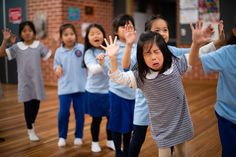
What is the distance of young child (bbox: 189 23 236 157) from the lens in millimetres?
1497

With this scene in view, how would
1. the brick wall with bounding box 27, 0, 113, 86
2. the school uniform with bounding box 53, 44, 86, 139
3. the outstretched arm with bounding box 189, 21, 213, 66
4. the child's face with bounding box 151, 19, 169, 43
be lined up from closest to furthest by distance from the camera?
the outstretched arm with bounding box 189, 21, 213, 66
the child's face with bounding box 151, 19, 169, 43
the school uniform with bounding box 53, 44, 86, 139
the brick wall with bounding box 27, 0, 113, 86

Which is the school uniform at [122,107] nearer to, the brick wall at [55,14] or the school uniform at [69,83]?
the school uniform at [69,83]

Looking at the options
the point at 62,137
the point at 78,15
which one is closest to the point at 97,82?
the point at 62,137

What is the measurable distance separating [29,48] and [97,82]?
758mm

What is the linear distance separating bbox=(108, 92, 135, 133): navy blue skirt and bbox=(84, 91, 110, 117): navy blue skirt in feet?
1.31

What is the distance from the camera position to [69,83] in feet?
8.70

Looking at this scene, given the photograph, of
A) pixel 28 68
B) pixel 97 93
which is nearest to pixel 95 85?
pixel 97 93

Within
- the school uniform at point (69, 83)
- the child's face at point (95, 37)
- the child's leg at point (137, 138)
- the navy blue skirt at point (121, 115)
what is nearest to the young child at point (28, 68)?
the school uniform at point (69, 83)

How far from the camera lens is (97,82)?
2479 mm

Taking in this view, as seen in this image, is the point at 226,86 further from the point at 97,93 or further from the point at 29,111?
the point at 29,111

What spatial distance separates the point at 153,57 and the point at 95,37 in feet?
3.28

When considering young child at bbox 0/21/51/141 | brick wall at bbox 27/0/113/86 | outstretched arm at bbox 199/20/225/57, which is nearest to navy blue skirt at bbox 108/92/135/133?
outstretched arm at bbox 199/20/225/57

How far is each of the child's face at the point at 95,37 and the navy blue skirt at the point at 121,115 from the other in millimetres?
507

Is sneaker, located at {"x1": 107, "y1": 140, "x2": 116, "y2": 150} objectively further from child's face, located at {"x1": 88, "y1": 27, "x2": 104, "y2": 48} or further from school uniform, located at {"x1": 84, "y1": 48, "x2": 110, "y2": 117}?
child's face, located at {"x1": 88, "y1": 27, "x2": 104, "y2": 48}
